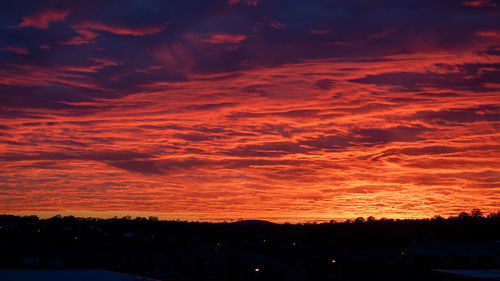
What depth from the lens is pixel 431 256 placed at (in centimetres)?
6875

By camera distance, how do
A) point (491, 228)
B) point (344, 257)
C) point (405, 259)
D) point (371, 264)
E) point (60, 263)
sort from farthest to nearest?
point (491, 228) < point (344, 257) < point (405, 259) < point (371, 264) < point (60, 263)

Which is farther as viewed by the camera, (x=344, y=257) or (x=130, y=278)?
(x=344, y=257)

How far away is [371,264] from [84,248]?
4809 centimetres

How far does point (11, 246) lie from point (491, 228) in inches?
3234

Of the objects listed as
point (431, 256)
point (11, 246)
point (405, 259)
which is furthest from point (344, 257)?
point (11, 246)

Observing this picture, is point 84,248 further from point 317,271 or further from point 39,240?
point 317,271

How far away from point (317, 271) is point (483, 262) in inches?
821

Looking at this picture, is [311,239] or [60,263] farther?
[311,239]

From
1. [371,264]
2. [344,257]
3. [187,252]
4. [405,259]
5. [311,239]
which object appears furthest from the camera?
[311,239]

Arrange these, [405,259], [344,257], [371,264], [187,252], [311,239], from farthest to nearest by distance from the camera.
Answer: [311,239], [187,252], [344,257], [405,259], [371,264]

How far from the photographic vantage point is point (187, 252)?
292ft

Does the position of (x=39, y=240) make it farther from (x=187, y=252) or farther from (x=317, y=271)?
(x=317, y=271)

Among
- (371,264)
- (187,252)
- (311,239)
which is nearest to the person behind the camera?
(371,264)

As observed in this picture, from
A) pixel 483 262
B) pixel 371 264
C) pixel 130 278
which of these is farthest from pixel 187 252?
pixel 130 278
